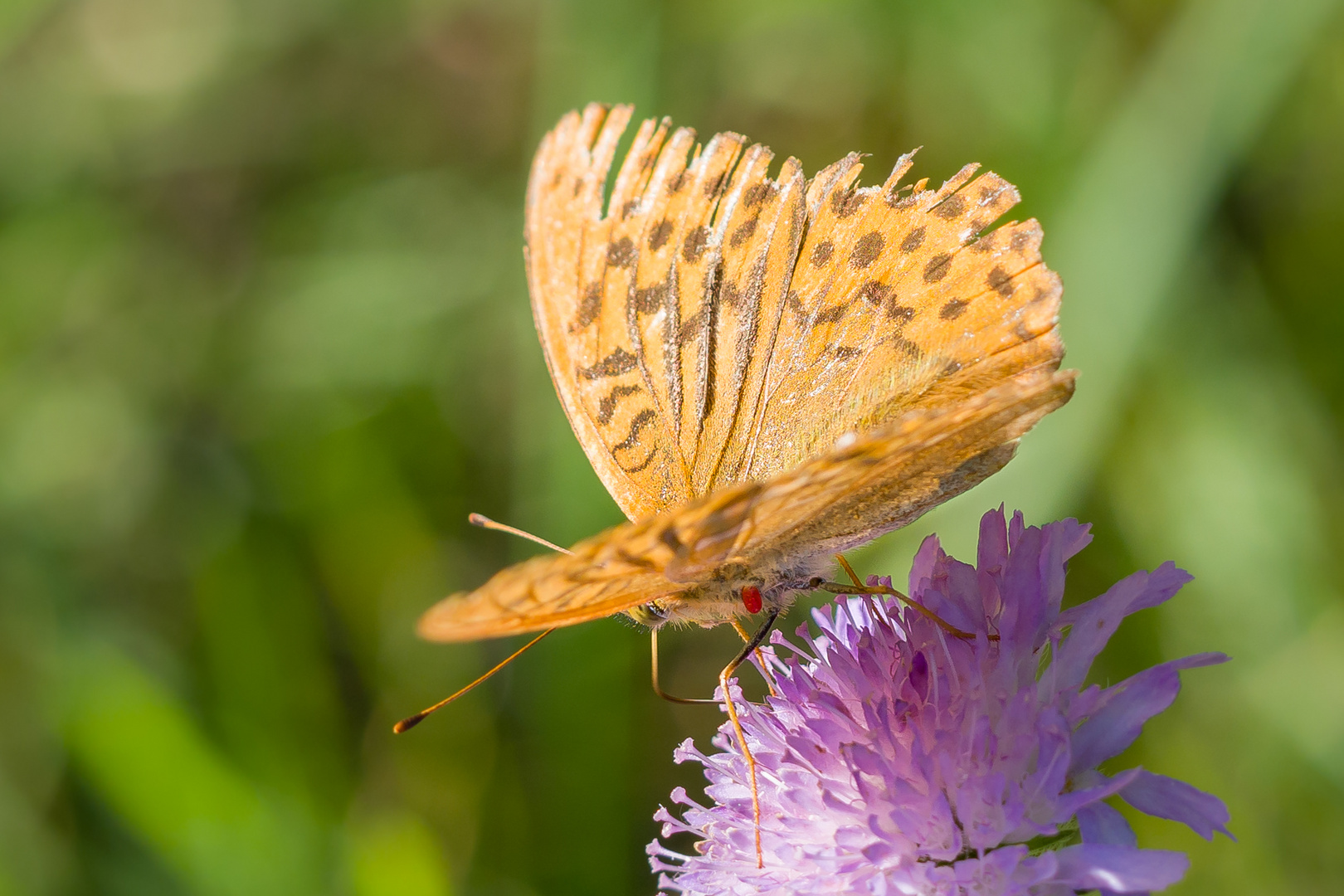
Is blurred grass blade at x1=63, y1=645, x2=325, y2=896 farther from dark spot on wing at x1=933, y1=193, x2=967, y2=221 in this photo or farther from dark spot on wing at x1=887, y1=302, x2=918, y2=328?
dark spot on wing at x1=933, y1=193, x2=967, y2=221

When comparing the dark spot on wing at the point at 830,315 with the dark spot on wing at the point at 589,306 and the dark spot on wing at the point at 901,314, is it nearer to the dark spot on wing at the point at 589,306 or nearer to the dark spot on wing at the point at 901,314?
the dark spot on wing at the point at 901,314

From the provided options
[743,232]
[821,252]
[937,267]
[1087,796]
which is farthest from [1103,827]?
[743,232]

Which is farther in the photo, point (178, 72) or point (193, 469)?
point (178, 72)

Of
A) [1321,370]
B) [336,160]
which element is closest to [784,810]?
[1321,370]

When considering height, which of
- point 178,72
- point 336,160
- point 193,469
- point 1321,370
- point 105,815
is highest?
point 178,72

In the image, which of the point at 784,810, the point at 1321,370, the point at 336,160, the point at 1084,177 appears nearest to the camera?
the point at 784,810

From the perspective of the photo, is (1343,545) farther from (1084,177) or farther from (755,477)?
(755,477)

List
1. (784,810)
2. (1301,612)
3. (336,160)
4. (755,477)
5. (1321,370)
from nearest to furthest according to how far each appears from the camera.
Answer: (784,810), (755,477), (1301,612), (1321,370), (336,160)

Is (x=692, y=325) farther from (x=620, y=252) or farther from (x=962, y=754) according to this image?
(x=962, y=754)
